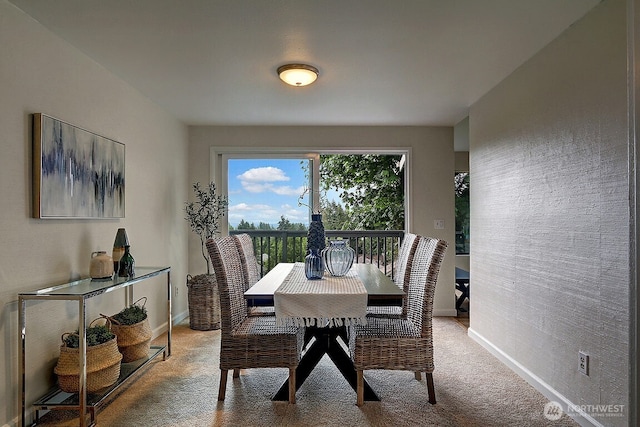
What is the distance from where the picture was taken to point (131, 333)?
2.84 metres

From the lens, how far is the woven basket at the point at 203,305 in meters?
4.19

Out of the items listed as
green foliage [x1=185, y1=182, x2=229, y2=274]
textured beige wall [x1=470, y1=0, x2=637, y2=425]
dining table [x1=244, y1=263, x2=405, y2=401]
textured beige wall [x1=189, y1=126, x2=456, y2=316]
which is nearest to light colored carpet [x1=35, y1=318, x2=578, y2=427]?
dining table [x1=244, y1=263, x2=405, y2=401]

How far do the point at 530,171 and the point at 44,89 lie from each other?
10.3 feet

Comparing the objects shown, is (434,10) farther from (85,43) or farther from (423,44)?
(85,43)

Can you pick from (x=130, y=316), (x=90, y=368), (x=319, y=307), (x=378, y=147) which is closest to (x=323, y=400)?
(x=319, y=307)

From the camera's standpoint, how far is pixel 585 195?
7.36 feet

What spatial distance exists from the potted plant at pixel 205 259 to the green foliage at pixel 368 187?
1979 mm

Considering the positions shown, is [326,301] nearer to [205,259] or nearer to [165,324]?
[165,324]

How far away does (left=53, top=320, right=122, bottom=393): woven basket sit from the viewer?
2277 millimetres

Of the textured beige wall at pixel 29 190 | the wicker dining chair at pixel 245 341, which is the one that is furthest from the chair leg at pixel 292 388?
the textured beige wall at pixel 29 190

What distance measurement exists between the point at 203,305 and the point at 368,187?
317 cm

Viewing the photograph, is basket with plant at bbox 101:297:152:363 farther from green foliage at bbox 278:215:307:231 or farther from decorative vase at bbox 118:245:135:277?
green foliage at bbox 278:215:307:231

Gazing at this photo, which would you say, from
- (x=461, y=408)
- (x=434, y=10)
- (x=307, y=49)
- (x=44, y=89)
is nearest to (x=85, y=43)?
(x=44, y=89)

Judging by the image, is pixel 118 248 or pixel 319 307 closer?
pixel 319 307
